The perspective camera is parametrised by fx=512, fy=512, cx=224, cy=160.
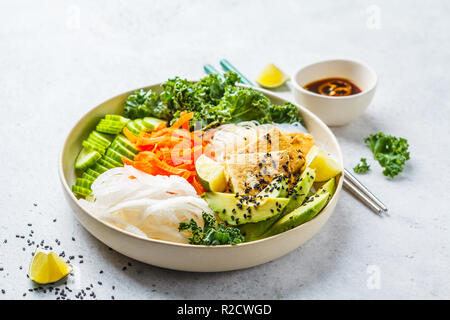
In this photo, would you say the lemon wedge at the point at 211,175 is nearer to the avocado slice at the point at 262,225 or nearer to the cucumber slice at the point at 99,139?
the avocado slice at the point at 262,225

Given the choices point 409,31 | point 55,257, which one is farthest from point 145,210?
point 409,31

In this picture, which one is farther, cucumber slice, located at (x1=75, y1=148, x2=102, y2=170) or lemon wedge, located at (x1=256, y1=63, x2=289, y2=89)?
lemon wedge, located at (x1=256, y1=63, x2=289, y2=89)

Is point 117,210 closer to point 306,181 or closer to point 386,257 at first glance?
point 306,181

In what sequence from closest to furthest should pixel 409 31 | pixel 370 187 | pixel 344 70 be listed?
pixel 370 187 < pixel 344 70 < pixel 409 31

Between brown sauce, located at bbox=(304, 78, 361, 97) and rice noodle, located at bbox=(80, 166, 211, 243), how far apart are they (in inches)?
77.7

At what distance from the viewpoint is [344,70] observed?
4977 millimetres

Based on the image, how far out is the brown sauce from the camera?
4816 mm

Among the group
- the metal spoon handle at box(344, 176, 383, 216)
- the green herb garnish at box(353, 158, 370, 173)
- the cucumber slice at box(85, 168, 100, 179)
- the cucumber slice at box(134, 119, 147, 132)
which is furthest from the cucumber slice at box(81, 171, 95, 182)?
the green herb garnish at box(353, 158, 370, 173)

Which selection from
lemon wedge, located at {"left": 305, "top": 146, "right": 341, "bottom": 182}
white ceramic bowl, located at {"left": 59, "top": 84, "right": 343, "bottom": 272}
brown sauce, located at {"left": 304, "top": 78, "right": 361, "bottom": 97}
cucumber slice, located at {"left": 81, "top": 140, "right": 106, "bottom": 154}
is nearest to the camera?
white ceramic bowl, located at {"left": 59, "top": 84, "right": 343, "bottom": 272}

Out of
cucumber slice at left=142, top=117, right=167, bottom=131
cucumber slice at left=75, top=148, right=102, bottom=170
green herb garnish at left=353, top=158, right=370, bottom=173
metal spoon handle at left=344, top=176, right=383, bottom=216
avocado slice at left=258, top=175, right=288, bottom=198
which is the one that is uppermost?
cucumber slice at left=75, top=148, right=102, bottom=170

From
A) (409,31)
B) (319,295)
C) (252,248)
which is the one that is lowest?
(409,31)

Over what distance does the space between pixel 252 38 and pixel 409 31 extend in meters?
1.98

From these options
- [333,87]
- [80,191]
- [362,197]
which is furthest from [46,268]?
[333,87]

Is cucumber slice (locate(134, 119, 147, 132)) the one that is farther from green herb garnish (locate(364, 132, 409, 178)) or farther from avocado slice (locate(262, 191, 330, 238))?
green herb garnish (locate(364, 132, 409, 178))
